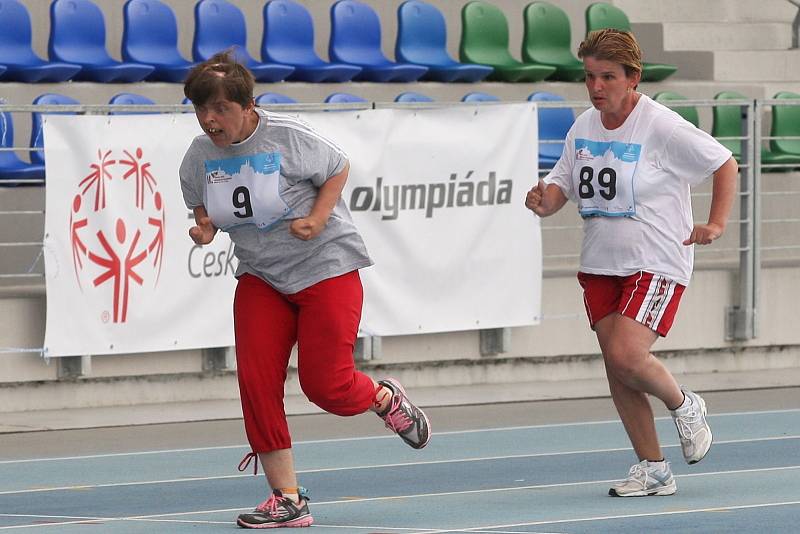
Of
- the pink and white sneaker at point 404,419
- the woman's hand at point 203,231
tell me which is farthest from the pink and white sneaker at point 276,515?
the woman's hand at point 203,231

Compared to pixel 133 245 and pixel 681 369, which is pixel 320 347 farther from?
pixel 681 369

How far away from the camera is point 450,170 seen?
12023 millimetres

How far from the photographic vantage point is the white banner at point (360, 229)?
1069cm

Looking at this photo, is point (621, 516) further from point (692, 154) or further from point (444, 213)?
point (444, 213)

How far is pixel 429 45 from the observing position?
17453mm

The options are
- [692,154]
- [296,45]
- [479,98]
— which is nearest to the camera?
[692,154]

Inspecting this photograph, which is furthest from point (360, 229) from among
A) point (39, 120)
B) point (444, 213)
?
point (39, 120)

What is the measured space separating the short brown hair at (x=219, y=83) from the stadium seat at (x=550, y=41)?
11490 mm

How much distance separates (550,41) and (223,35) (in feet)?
12.1

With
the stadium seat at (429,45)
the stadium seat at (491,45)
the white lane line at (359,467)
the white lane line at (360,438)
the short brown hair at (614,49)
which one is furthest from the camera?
the stadium seat at (491,45)

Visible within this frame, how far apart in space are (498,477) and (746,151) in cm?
561

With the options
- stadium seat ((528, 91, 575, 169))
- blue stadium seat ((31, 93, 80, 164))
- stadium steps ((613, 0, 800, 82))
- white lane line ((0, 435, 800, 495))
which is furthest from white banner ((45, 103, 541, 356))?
stadium steps ((613, 0, 800, 82))

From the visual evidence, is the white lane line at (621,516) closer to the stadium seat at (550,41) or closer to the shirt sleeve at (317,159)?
the shirt sleeve at (317,159)

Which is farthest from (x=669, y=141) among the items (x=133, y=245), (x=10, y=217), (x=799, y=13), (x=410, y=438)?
(x=799, y=13)
